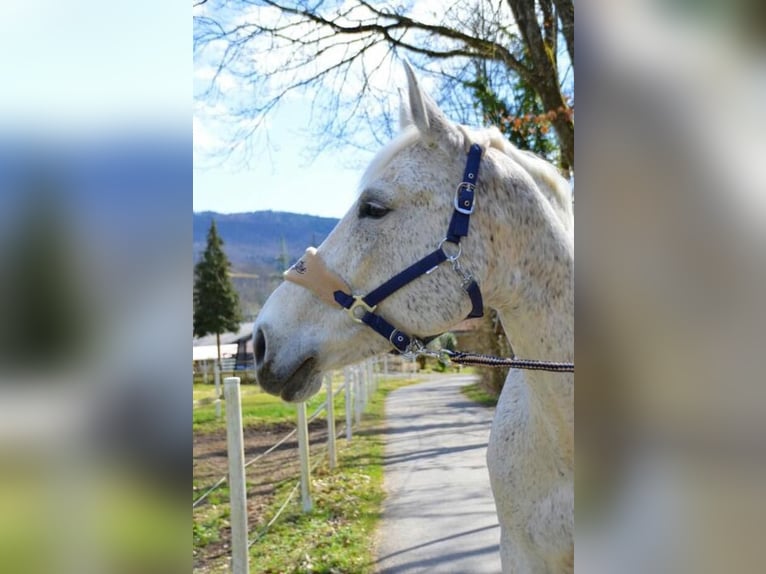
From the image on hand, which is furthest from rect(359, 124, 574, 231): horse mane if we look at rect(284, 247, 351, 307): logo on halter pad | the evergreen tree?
the evergreen tree

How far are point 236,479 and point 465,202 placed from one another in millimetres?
2093

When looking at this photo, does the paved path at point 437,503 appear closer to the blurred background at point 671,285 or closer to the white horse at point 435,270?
the white horse at point 435,270

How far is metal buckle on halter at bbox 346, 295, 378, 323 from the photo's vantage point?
1.65 metres

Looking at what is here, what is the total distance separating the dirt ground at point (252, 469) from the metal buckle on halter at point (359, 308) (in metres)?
3.41

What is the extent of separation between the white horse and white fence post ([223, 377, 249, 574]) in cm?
140

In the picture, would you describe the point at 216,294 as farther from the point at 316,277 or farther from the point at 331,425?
the point at 316,277

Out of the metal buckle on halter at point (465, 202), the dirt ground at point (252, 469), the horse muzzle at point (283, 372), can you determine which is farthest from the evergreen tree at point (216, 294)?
the metal buckle on halter at point (465, 202)

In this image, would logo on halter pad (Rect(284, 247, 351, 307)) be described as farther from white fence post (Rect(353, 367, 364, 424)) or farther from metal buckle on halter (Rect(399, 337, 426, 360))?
white fence post (Rect(353, 367, 364, 424))

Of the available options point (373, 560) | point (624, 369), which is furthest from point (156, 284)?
point (373, 560)

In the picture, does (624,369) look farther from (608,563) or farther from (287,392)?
(287,392)

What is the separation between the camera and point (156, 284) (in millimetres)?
577

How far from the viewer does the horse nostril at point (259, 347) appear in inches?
67.5

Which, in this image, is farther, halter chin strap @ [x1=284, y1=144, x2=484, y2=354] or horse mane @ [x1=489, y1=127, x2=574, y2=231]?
horse mane @ [x1=489, y1=127, x2=574, y2=231]

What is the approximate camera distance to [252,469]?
7.27 metres
